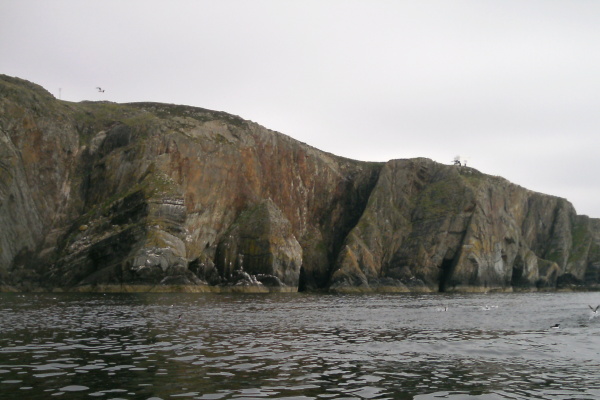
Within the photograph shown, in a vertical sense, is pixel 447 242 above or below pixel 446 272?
above

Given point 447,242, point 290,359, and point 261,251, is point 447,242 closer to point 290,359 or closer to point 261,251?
point 261,251

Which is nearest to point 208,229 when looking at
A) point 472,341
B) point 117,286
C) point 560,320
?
point 117,286

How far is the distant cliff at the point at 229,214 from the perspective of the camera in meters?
101

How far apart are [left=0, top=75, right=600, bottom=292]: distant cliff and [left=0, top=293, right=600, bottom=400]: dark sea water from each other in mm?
60873

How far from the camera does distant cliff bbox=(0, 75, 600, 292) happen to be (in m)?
101

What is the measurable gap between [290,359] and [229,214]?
102 metres

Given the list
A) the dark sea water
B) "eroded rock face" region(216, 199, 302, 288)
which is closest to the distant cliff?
"eroded rock face" region(216, 199, 302, 288)

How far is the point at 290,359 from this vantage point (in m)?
25.6

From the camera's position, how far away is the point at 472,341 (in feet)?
109

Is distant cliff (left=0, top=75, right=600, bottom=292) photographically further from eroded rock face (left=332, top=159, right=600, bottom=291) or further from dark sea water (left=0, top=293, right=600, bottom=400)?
dark sea water (left=0, top=293, right=600, bottom=400)

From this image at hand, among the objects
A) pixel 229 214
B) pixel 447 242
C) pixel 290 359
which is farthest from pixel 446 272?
pixel 290 359

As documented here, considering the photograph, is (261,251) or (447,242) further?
(447,242)

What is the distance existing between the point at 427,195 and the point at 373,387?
477ft

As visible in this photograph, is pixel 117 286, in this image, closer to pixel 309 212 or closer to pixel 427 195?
pixel 309 212
